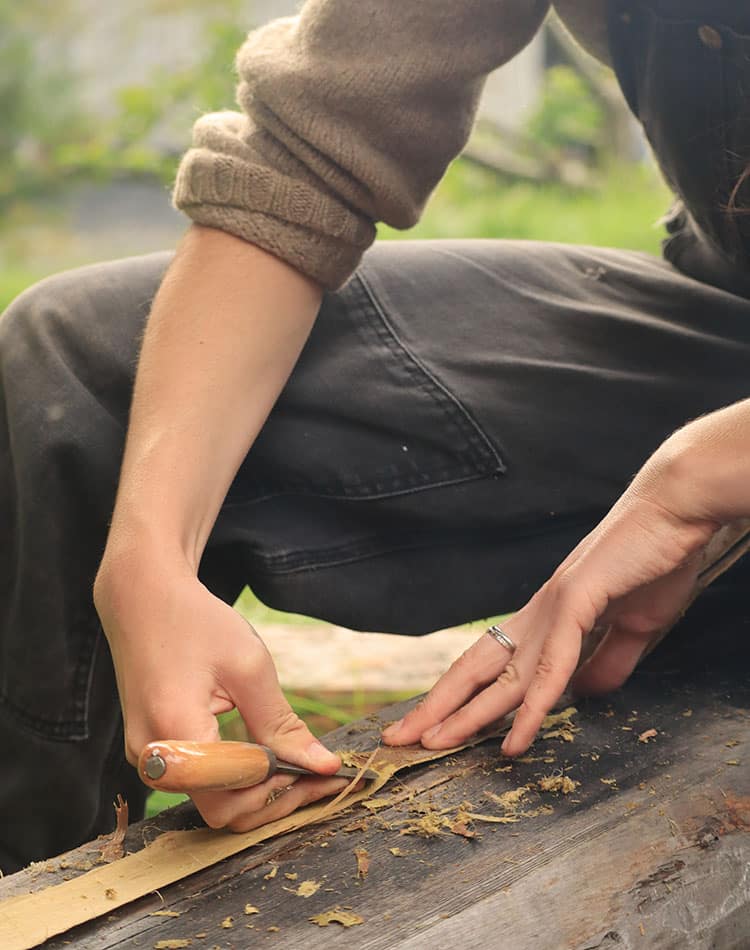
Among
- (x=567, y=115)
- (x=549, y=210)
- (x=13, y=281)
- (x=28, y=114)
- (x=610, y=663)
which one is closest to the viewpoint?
(x=610, y=663)

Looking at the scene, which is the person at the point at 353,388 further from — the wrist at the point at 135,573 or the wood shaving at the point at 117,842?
the wood shaving at the point at 117,842

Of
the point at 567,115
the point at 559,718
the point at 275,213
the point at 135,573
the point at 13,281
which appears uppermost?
the point at 275,213

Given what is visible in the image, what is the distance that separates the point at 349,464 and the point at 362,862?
0.48 meters

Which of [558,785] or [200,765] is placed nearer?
[200,765]

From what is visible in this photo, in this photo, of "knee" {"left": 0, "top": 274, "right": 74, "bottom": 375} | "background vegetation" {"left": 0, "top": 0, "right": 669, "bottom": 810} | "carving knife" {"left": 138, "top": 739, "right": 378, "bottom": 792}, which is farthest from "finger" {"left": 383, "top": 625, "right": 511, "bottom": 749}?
"background vegetation" {"left": 0, "top": 0, "right": 669, "bottom": 810}

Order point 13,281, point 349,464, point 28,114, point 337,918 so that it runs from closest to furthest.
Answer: point 337,918
point 349,464
point 13,281
point 28,114

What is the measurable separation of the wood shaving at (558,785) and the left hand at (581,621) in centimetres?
4

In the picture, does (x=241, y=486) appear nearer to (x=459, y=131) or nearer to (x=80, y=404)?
(x=80, y=404)

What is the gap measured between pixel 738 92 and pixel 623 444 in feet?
1.32

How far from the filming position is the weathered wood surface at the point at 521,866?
0.86m

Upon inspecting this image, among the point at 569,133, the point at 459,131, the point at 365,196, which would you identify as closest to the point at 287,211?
the point at 365,196

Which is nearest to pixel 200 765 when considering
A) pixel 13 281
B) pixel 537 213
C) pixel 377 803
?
pixel 377 803

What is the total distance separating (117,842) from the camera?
3.27 feet

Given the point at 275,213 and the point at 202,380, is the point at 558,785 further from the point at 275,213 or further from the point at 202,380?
the point at 275,213
